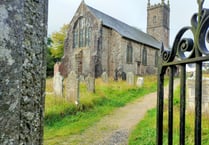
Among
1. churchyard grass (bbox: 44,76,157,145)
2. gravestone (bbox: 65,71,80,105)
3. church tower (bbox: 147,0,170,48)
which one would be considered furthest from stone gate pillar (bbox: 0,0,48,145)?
church tower (bbox: 147,0,170,48)

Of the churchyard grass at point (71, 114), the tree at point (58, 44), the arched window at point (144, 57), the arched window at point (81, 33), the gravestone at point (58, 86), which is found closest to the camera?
the churchyard grass at point (71, 114)

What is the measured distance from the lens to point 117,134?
766 centimetres

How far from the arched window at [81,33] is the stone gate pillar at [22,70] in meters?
28.8

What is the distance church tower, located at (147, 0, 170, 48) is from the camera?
47125 millimetres

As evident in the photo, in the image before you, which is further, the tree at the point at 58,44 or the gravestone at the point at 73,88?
the tree at the point at 58,44

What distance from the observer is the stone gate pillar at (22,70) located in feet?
3.25

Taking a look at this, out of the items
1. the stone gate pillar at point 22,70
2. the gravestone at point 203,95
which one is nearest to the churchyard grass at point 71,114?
the gravestone at point 203,95

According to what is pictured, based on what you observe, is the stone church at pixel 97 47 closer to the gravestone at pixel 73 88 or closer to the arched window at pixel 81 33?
the arched window at pixel 81 33

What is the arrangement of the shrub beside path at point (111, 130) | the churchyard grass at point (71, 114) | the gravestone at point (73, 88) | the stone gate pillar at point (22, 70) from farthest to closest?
the gravestone at point (73, 88) < the churchyard grass at point (71, 114) < the shrub beside path at point (111, 130) < the stone gate pillar at point (22, 70)

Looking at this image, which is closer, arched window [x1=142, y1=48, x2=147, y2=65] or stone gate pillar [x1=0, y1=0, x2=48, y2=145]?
stone gate pillar [x1=0, y1=0, x2=48, y2=145]

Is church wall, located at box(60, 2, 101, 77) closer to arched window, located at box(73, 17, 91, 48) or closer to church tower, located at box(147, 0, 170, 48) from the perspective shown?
arched window, located at box(73, 17, 91, 48)

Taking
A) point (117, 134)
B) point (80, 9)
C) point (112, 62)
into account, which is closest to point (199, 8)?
point (117, 134)

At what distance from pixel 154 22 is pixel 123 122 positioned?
41413mm

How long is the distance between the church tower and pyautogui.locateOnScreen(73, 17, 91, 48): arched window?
20724mm
